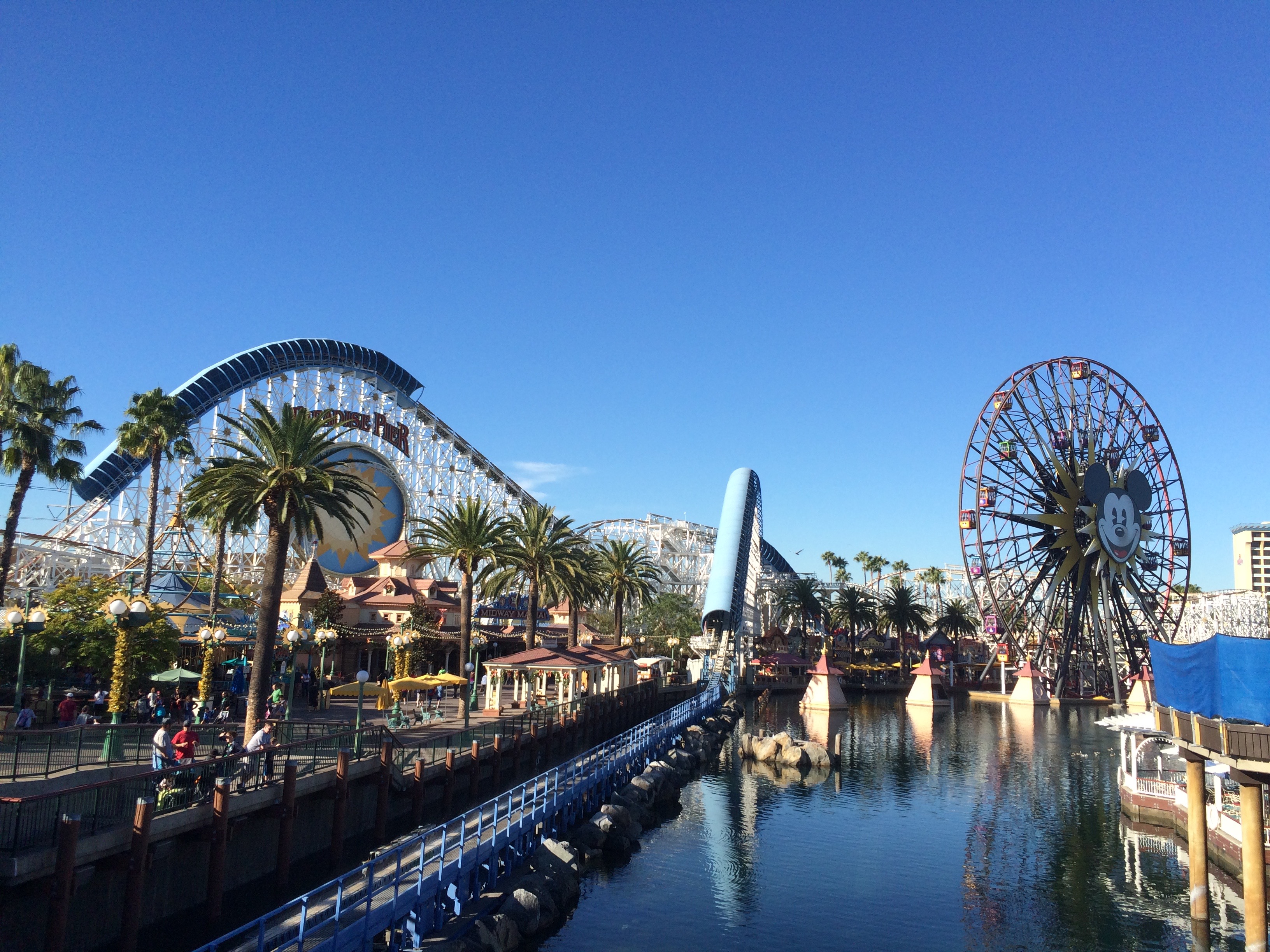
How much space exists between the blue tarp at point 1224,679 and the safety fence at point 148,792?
807 inches

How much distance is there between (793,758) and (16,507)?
35737 millimetres

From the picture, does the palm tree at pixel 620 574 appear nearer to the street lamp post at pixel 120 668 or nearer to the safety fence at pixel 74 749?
the street lamp post at pixel 120 668

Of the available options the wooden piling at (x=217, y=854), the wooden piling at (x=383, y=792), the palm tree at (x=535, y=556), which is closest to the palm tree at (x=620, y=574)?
the palm tree at (x=535, y=556)

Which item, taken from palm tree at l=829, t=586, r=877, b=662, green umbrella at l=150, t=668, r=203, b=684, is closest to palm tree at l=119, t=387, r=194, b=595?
green umbrella at l=150, t=668, r=203, b=684

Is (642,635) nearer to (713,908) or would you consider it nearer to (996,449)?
(996,449)

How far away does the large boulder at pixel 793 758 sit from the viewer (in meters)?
47.2

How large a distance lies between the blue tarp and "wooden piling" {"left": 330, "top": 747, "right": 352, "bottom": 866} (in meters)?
20.0

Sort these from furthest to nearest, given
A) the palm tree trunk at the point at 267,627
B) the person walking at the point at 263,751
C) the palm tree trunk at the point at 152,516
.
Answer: the palm tree trunk at the point at 152,516 → the palm tree trunk at the point at 267,627 → the person walking at the point at 263,751

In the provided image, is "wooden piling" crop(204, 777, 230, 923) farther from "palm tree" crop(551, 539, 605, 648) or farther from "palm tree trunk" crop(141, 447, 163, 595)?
"palm tree" crop(551, 539, 605, 648)

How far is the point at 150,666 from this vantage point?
3469 centimetres

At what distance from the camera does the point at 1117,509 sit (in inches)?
3223

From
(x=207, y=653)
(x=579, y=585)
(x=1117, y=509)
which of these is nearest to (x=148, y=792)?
(x=207, y=653)

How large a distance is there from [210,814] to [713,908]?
12.5m

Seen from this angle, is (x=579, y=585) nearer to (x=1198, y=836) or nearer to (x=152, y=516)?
(x=152, y=516)
